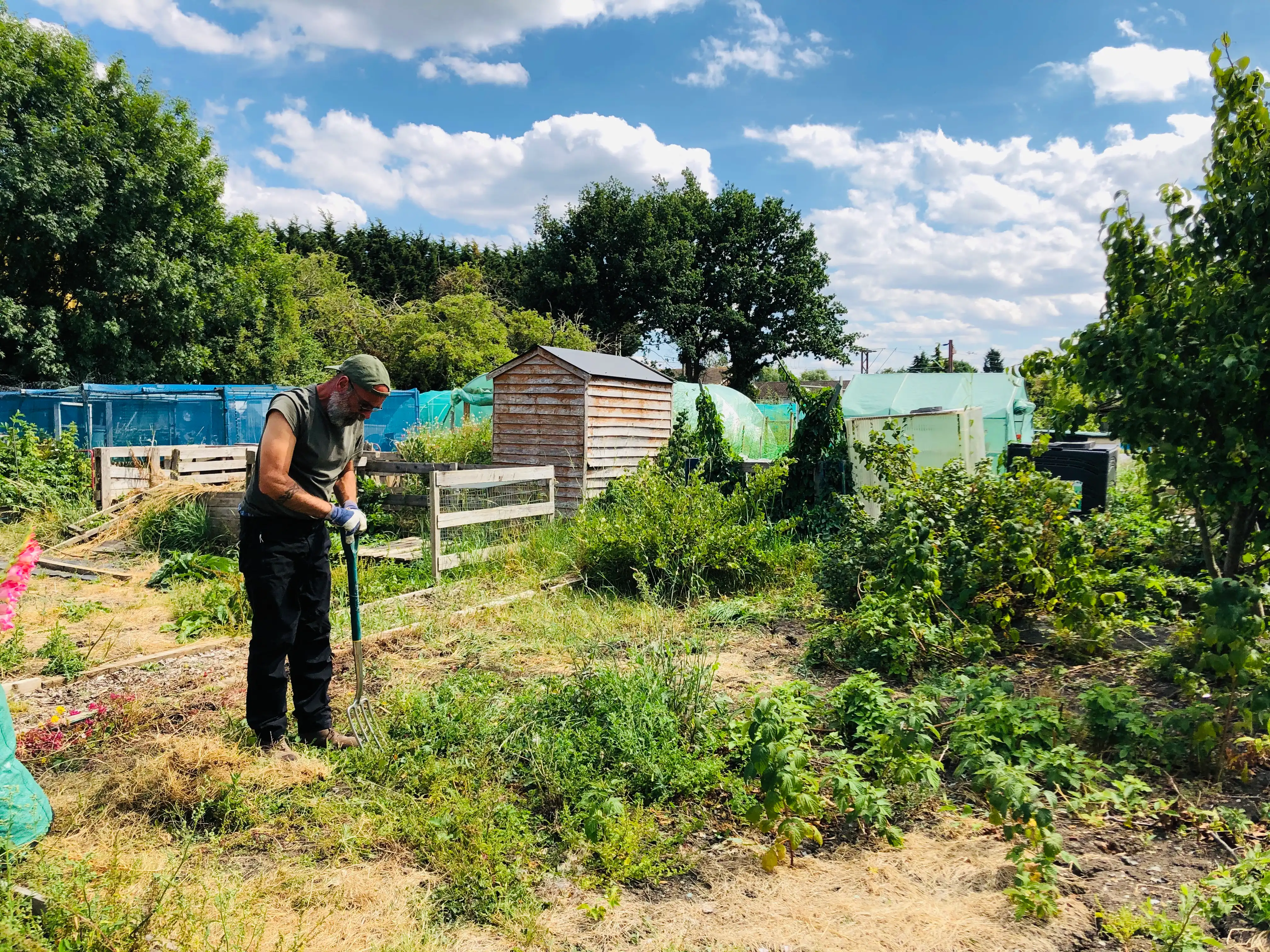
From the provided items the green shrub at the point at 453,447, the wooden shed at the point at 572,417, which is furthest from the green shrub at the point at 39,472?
the wooden shed at the point at 572,417

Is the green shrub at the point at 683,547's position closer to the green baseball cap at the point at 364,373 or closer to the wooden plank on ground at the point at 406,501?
the wooden plank on ground at the point at 406,501

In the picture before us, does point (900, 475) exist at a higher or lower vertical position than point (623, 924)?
higher

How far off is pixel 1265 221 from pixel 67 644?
26.0 ft

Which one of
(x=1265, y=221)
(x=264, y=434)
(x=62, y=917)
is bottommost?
(x=62, y=917)

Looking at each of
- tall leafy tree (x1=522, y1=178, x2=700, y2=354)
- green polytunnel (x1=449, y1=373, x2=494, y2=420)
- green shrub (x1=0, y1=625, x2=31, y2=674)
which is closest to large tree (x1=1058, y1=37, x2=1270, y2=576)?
green shrub (x1=0, y1=625, x2=31, y2=674)

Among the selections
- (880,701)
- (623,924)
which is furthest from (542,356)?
(623,924)

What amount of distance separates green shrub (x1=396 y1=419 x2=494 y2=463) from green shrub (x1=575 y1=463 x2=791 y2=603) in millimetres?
4717

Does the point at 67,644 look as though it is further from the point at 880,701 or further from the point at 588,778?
the point at 880,701

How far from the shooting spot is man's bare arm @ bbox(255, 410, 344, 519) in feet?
12.5

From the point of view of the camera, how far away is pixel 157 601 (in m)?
7.66

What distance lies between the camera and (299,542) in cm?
401

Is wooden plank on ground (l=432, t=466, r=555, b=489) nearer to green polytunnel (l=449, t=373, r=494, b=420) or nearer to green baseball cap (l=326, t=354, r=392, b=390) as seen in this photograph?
green baseball cap (l=326, t=354, r=392, b=390)

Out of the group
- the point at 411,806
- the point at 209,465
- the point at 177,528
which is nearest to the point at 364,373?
the point at 411,806

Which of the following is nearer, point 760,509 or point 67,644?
point 67,644
